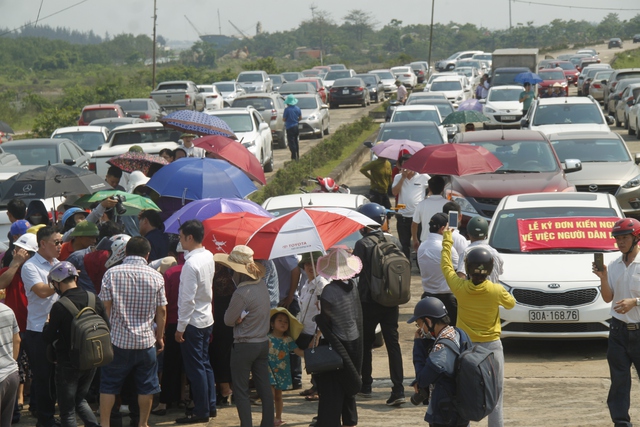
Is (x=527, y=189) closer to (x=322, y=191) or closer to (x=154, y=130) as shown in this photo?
(x=322, y=191)

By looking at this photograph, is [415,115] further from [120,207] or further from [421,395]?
[421,395]

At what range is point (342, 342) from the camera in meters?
7.71

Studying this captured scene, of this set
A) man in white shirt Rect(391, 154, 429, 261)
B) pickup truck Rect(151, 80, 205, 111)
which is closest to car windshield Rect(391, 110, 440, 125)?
man in white shirt Rect(391, 154, 429, 261)

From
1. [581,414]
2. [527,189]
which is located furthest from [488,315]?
[527,189]

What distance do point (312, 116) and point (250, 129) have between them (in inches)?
361

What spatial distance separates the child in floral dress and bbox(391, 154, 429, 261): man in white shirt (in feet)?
17.5

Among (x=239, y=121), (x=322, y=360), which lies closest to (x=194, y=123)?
(x=322, y=360)

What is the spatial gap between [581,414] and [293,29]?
18492 cm

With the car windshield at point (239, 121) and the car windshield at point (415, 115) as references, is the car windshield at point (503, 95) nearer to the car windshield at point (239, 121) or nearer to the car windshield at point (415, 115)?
the car windshield at point (415, 115)

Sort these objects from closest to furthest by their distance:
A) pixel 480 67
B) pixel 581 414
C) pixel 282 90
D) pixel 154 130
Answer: pixel 581 414 < pixel 154 130 < pixel 282 90 < pixel 480 67

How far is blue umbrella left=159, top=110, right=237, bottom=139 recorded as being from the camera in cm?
1462

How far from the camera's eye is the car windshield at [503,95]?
105ft

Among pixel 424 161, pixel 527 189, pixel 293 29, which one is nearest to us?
pixel 424 161

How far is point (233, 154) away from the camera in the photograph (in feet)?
42.9
